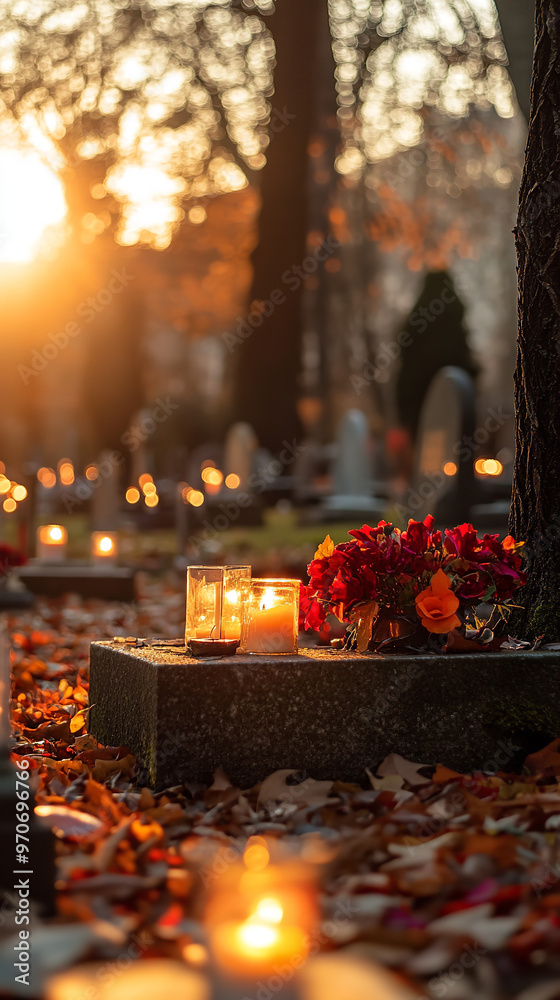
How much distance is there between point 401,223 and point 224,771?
20.1m

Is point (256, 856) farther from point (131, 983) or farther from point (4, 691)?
point (4, 691)

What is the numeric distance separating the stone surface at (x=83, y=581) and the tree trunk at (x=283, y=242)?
7303 millimetres

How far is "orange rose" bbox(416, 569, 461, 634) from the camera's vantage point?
12.5 feet

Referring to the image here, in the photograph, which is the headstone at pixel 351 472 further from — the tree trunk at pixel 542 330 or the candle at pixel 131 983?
the candle at pixel 131 983

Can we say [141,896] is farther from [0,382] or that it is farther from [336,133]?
[0,382]

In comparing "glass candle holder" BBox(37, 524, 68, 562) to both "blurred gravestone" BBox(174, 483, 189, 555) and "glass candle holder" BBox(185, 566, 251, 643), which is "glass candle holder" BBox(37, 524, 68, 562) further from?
"glass candle holder" BBox(185, 566, 251, 643)

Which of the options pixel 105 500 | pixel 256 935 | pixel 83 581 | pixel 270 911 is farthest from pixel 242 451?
pixel 256 935

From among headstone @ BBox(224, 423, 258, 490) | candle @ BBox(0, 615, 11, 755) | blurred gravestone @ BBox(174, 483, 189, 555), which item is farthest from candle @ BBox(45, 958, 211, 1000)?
headstone @ BBox(224, 423, 258, 490)

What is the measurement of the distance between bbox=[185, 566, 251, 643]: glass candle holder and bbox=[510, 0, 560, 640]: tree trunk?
1285mm

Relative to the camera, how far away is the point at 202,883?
2.63 m

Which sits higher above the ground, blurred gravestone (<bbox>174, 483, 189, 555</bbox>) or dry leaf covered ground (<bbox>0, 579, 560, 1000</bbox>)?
blurred gravestone (<bbox>174, 483, 189, 555</bbox>)

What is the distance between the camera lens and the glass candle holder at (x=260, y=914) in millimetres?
2295

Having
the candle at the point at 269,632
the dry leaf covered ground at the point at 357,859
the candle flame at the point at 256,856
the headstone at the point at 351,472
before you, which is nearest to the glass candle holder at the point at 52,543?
the headstone at the point at 351,472

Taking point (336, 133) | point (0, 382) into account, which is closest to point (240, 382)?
point (336, 133)
